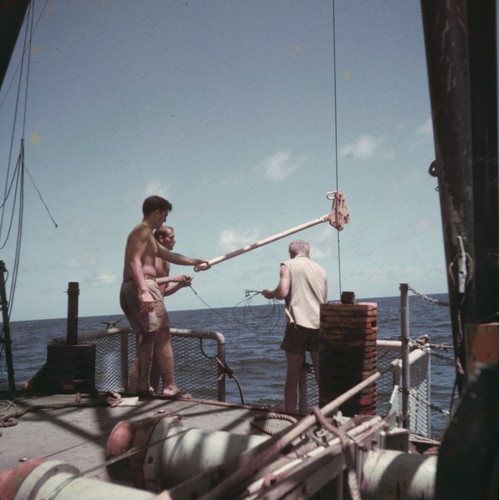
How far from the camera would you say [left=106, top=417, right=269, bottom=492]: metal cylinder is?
2789mm

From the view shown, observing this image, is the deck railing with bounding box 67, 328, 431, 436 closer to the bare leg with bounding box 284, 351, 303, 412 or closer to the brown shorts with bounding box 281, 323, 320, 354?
the bare leg with bounding box 284, 351, 303, 412

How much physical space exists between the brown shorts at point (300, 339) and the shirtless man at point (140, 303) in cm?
152

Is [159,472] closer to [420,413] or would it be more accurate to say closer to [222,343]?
[222,343]

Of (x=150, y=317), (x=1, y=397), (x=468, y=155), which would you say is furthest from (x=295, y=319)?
(x=1, y=397)

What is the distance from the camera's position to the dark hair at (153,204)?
6.21 metres

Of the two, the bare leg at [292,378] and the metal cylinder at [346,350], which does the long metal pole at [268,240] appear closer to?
the bare leg at [292,378]

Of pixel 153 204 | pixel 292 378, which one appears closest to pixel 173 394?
pixel 292 378

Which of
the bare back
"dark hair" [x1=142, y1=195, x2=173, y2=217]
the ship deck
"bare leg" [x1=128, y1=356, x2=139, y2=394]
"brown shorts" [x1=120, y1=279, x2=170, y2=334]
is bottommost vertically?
the ship deck

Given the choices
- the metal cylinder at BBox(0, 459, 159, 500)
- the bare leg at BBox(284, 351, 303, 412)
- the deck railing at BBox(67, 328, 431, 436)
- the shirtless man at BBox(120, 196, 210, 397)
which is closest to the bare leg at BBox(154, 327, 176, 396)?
the shirtless man at BBox(120, 196, 210, 397)

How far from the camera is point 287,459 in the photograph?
7.14 feet

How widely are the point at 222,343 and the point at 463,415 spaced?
4930mm

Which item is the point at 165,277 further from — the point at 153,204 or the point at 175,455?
the point at 175,455

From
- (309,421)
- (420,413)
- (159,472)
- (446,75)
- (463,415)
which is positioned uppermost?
(446,75)

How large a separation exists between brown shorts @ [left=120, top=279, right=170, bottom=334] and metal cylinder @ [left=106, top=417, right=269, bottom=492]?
2.92 m
